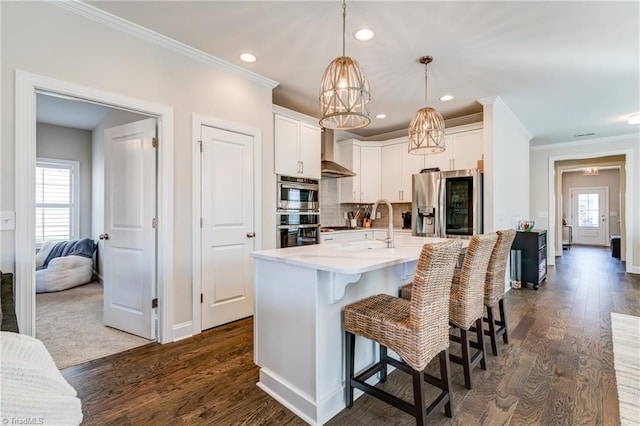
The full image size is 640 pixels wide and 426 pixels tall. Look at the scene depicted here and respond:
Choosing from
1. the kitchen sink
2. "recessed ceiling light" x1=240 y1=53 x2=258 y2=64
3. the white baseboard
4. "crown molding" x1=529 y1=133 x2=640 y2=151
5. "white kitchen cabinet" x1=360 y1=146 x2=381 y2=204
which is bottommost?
the white baseboard

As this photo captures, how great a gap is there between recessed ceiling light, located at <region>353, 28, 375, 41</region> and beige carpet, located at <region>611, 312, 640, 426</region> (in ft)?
9.92

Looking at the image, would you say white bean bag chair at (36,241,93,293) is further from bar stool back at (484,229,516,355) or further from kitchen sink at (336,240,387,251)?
bar stool back at (484,229,516,355)

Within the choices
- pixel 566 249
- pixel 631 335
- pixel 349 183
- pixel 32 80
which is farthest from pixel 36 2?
pixel 566 249

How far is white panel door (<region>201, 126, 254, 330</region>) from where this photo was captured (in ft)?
9.72

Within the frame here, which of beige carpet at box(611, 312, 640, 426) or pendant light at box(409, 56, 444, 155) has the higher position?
pendant light at box(409, 56, 444, 155)

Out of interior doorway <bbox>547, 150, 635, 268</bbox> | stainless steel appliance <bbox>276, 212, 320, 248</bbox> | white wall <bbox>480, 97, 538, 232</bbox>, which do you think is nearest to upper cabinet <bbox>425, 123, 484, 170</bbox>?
white wall <bbox>480, 97, 538, 232</bbox>

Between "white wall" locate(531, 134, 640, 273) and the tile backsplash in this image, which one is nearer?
the tile backsplash

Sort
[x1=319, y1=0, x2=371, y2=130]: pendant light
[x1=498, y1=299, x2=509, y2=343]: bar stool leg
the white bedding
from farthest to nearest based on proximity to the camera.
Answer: [x1=498, y1=299, x2=509, y2=343]: bar stool leg < [x1=319, y1=0, x2=371, y2=130]: pendant light < the white bedding

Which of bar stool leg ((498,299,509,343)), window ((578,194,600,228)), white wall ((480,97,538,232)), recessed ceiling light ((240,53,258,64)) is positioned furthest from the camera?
window ((578,194,600,228))

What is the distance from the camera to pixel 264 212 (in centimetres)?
348

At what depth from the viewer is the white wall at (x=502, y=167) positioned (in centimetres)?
397

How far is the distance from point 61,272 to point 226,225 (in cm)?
323

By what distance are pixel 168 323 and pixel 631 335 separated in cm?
422

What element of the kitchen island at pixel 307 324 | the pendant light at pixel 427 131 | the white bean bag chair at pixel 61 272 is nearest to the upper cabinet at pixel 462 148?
the pendant light at pixel 427 131
